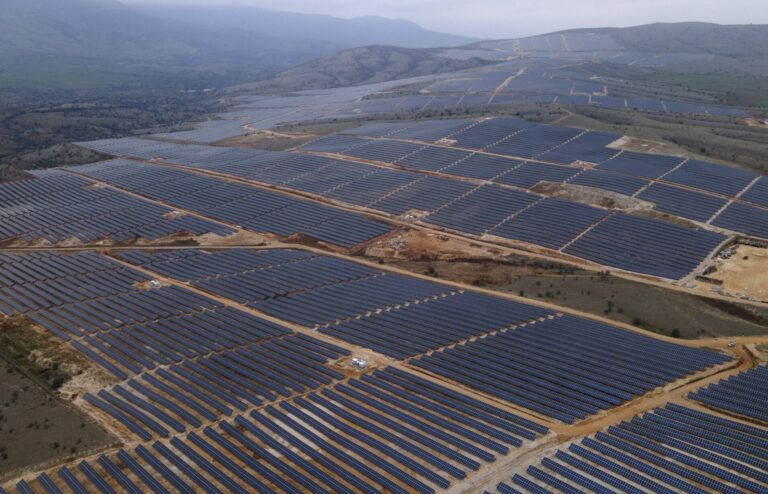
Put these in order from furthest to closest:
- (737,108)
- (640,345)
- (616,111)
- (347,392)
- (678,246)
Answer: (737,108), (616,111), (678,246), (640,345), (347,392)

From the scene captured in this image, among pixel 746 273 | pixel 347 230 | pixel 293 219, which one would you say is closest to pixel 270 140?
pixel 293 219

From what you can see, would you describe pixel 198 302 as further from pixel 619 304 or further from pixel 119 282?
pixel 619 304

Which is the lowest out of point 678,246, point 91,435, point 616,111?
point 91,435

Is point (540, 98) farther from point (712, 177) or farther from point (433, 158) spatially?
point (712, 177)

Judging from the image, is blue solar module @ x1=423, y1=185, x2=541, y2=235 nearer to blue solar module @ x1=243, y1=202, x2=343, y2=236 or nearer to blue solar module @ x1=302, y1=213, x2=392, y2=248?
blue solar module @ x1=302, y1=213, x2=392, y2=248

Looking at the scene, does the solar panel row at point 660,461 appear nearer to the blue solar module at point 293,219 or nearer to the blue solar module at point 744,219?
the blue solar module at point 744,219

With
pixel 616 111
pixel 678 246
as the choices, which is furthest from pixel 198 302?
pixel 616 111

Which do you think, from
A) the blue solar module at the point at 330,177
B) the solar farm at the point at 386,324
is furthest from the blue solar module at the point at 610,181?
the blue solar module at the point at 330,177

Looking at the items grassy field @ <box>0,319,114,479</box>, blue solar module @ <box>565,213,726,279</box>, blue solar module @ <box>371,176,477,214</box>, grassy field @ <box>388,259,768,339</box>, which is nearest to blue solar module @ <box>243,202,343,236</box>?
blue solar module @ <box>371,176,477,214</box>
